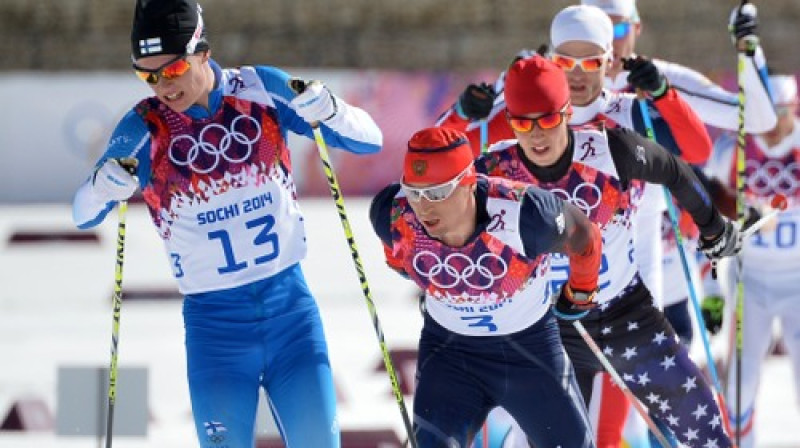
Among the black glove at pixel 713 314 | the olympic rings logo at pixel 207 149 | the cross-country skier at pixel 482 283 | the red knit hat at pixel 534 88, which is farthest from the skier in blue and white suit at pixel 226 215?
A: the black glove at pixel 713 314

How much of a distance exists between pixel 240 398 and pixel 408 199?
34.4 inches

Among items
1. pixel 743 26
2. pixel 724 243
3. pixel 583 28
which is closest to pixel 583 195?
pixel 724 243

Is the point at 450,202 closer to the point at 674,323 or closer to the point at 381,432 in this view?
the point at 674,323

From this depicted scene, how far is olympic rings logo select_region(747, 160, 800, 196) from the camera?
8.16 meters

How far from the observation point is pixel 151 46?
17.7ft

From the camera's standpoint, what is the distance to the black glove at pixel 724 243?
6141mm

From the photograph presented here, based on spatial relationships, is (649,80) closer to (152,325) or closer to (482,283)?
(482,283)

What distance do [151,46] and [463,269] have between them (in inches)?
48.4

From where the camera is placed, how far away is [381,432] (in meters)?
8.54

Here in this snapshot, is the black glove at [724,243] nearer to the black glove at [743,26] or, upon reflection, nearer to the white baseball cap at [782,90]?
the black glove at [743,26]

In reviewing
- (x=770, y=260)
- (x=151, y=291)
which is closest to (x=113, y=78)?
(x=151, y=291)

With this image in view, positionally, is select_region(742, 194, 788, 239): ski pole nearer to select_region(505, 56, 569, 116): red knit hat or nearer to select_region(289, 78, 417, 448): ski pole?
select_region(505, 56, 569, 116): red knit hat

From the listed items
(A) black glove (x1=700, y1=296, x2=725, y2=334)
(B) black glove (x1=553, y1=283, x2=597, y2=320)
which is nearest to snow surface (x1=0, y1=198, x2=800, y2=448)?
(A) black glove (x1=700, y1=296, x2=725, y2=334)

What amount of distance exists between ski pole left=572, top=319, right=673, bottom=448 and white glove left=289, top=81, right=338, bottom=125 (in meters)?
1.11
